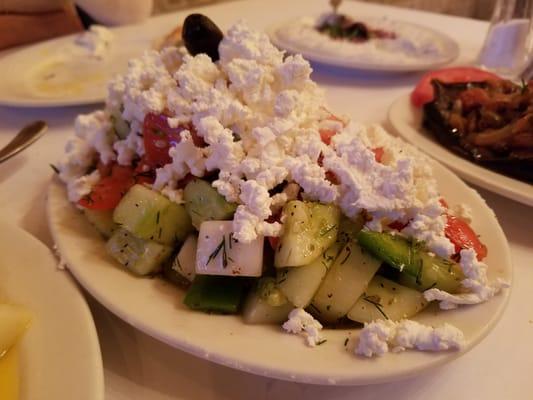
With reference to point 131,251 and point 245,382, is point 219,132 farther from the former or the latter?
point 245,382

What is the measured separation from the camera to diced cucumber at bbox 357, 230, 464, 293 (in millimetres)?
950

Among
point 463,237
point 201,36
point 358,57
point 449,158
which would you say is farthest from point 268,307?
point 358,57

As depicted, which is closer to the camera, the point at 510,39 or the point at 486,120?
the point at 486,120

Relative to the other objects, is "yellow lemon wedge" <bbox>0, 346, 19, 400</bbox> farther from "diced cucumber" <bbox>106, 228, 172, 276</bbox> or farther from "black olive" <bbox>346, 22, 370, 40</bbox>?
"black olive" <bbox>346, 22, 370, 40</bbox>

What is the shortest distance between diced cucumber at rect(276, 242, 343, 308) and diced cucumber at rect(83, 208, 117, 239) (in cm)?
40

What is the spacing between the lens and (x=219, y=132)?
3.50 ft

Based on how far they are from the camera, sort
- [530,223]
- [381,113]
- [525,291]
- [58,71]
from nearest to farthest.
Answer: [525,291], [530,223], [381,113], [58,71]

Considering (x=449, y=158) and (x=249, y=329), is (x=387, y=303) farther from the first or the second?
(x=449, y=158)

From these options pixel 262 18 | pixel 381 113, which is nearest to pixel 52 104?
pixel 381 113

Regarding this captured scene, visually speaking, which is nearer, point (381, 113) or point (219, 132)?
point (219, 132)

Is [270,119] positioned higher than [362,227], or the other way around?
[270,119]

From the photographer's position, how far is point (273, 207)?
1024 millimetres

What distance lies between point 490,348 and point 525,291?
0.68 feet

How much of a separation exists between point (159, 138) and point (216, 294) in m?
0.39
